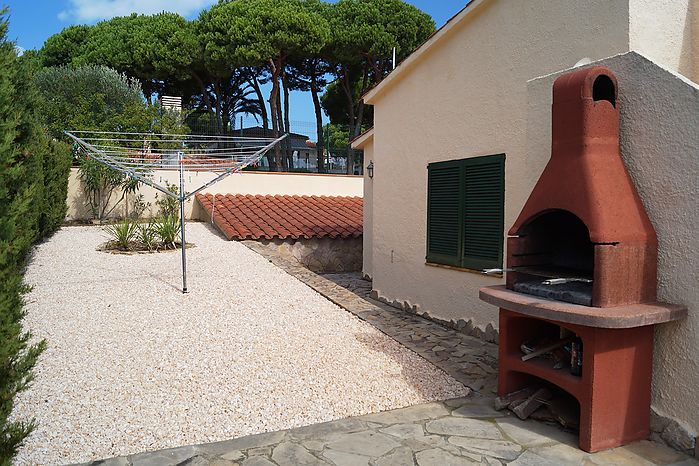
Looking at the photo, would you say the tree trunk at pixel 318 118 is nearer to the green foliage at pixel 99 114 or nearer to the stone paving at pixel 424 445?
the green foliage at pixel 99 114

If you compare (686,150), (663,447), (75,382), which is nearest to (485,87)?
(686,150)

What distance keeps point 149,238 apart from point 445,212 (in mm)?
6845

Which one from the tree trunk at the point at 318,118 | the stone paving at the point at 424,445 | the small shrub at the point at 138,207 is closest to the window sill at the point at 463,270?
the stone paving at the point at 424,445

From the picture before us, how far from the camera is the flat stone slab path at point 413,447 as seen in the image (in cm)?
346

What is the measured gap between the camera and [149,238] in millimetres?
11016

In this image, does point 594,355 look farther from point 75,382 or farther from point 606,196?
point 75,382

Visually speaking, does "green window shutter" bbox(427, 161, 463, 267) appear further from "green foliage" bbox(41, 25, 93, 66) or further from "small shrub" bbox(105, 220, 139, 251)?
"green foliage" bbox(41, 25, 93, 66)

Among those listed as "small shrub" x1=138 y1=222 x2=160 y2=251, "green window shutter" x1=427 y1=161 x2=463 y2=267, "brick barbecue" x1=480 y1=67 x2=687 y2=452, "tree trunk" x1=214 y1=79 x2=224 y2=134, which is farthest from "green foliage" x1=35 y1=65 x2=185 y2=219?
"brick barbecue" x1=480 y1=67 x2=687 y2=452

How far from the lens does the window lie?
638 cm

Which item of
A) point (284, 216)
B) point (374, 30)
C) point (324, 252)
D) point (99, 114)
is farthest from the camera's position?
point (374, 30)

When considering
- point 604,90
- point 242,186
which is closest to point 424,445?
point 604,90

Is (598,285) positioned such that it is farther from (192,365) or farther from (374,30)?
(374,30)

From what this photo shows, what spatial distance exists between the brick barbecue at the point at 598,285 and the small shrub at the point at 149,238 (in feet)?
28.6

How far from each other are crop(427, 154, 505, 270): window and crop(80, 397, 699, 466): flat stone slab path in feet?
9.15
